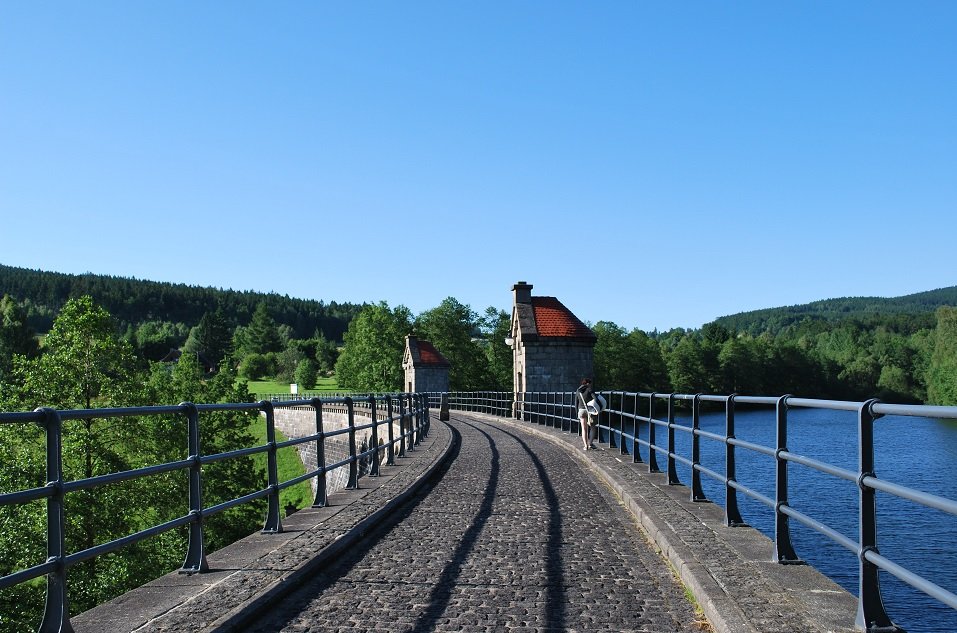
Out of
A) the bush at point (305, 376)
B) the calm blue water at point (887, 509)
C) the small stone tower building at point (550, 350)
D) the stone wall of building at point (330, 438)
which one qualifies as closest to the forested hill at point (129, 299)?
the bush at point (305, 376)

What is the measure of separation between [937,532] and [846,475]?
52.0 feet

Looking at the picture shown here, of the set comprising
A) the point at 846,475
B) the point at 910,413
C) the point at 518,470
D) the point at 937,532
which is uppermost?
the point at 910,413

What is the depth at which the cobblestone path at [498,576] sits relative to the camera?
4465 millimetres

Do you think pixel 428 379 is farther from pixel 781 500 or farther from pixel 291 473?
pixel 781 500

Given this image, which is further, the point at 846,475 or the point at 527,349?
the point at 527,349

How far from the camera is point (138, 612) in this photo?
4.36 metres

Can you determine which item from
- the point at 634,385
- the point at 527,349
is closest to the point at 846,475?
the point at 527,349

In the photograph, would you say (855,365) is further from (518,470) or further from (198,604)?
(198,604)

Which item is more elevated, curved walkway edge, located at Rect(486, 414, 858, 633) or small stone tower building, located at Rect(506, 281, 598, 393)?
small stone tower building, located at Rect(506, 281, 598, 393)

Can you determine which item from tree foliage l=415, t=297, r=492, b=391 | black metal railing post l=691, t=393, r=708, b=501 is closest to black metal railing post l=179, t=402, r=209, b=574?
black metal railing post l=691, t=393, r=708, b=501

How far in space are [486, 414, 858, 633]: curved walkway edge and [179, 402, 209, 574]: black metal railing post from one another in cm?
295

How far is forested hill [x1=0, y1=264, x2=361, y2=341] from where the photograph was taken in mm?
164750

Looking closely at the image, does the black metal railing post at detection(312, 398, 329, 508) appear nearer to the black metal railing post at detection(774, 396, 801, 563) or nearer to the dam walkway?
the dam walkway

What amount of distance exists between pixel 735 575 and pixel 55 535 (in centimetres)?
355
